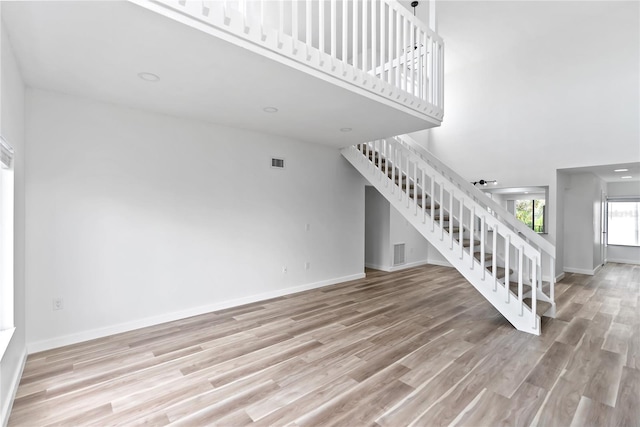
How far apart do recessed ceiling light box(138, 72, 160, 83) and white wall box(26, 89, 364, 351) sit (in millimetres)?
912

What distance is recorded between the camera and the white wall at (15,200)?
6.34 feet

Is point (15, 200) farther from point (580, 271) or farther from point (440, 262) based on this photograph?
point (580, 271)

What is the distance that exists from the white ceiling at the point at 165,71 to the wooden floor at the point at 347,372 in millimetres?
2535

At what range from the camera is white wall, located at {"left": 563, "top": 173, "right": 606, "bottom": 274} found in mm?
6473

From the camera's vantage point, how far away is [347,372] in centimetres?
252

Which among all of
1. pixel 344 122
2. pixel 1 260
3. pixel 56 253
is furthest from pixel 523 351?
pixel 56 253

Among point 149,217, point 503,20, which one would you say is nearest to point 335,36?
point 149,217

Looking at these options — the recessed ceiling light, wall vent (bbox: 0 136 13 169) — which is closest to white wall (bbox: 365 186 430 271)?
the recessed ceiling light

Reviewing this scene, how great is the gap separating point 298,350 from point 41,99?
350cm

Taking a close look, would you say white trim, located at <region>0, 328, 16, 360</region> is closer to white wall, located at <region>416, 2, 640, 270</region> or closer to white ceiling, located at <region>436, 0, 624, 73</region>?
white ceiling, located at <region>436, 0, 624, 73</region>

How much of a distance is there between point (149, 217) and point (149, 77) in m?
1.61

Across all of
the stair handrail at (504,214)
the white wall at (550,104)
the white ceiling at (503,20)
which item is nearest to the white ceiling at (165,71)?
the stair handrail at (504,214)

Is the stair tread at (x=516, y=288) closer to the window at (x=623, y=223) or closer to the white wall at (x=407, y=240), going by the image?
the white wall at (x=407, y=240)

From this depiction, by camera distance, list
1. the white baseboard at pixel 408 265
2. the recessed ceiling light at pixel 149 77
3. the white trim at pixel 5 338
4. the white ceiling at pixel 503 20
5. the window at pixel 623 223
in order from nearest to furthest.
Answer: the white trim at pixel 5 338 < the recessed ceiling light at pixel 149 77 < the white ceiling at pixel 503 20 < the white baseboard at pixel 408 265 < the window at pixel 623 223
